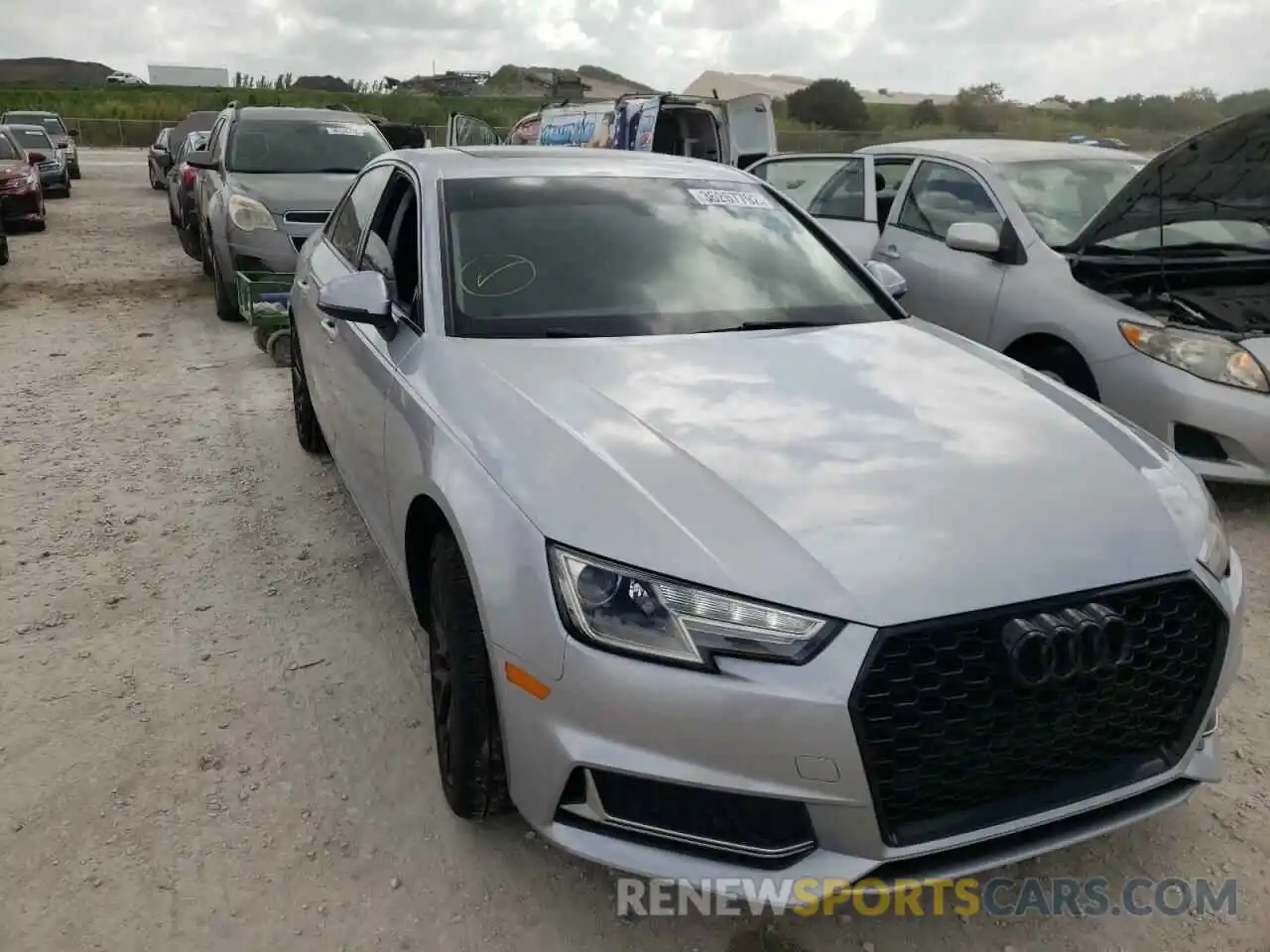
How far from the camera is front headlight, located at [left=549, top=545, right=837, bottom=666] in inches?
73.4

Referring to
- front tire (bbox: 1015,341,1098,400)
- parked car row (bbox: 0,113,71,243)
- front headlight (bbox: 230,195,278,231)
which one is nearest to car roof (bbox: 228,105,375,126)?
front headlight (bbox: 230,195,278,231)

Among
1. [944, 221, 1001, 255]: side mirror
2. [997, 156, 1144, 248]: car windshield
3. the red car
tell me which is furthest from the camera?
the red car

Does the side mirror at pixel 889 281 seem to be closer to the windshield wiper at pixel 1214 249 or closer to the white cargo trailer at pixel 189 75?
the windshield wiper at pixel 1214 249

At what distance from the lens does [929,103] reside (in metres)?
42.1

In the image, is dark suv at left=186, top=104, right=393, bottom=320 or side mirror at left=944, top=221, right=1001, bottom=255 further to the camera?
dark suv at left=186, top=104, right=393, bottom=320

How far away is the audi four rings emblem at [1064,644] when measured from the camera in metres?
1.86

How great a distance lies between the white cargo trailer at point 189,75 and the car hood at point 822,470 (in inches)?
3447

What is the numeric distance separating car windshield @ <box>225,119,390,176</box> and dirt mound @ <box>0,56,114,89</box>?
82344 millimetres

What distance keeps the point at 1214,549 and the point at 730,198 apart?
6.88ft

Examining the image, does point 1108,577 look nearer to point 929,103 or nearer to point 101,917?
point 101,917

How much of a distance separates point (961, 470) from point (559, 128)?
15.9 m

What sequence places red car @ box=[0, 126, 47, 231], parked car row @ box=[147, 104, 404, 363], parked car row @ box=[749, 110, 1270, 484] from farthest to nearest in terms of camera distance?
1. red car @ box=[0, 126, 47, 231]
2. parked car row @ box=[147, 104, 404, 363]
3. parked car row @ box=[749, 110, 1270, 484]

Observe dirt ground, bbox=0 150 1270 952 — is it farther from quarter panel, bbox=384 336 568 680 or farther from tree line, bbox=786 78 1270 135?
tree line, bbox=786 78 1270 135

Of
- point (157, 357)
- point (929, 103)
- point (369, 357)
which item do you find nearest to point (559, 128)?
point (157, 357)
